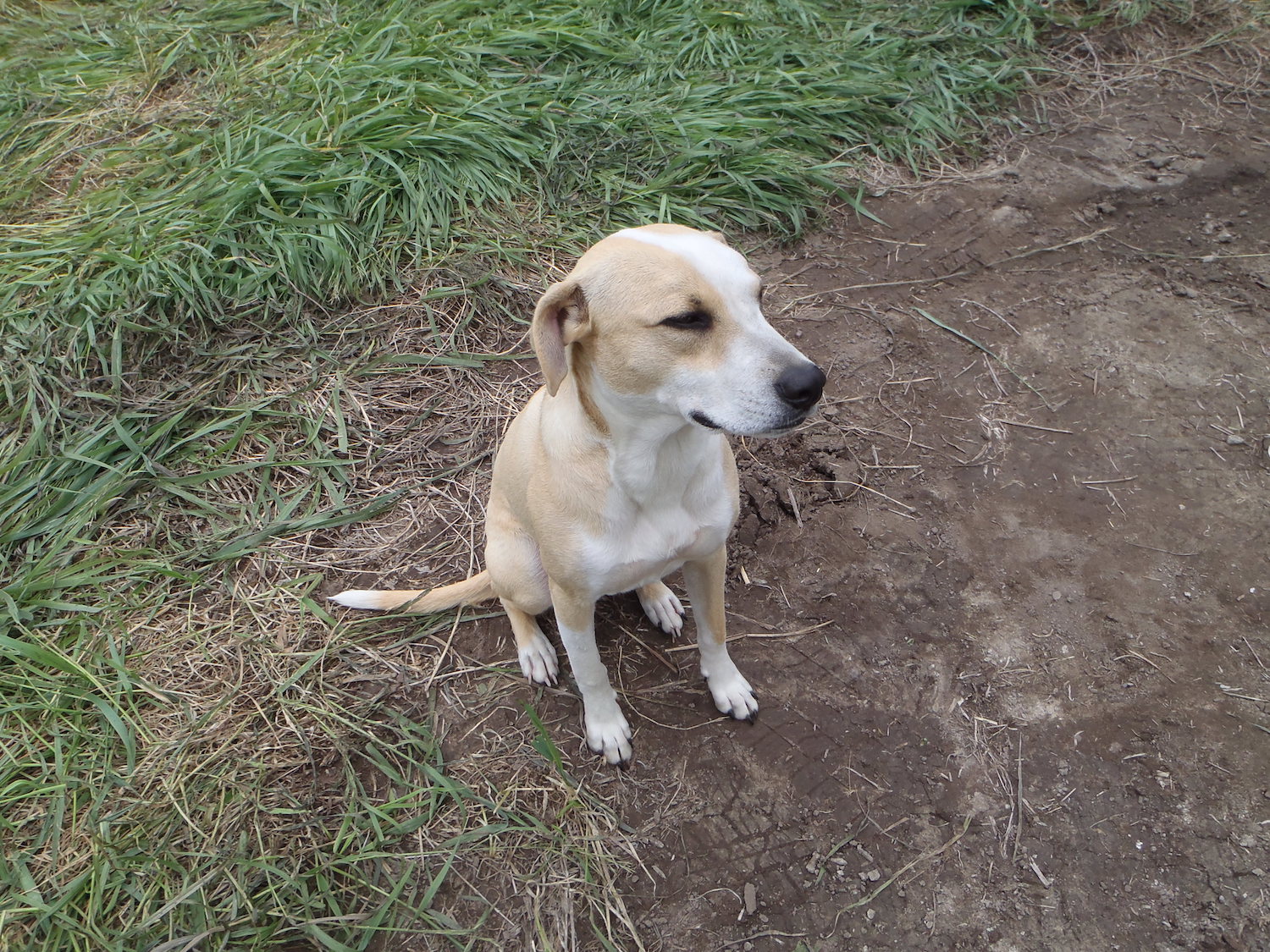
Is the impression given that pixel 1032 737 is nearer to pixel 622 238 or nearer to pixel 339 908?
pixel 622 238

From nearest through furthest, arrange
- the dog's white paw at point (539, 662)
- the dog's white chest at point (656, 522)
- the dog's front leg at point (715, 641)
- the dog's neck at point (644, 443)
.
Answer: the dog's neck at point (644, 443)
the dog's white chest at point (656, 522)
the dog's front leg at point (715, 641)
the dog's white paw at point (539, 662)

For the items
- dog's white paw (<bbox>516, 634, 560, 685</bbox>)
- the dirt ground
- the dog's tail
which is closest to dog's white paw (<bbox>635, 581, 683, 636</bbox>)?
the dirt ground

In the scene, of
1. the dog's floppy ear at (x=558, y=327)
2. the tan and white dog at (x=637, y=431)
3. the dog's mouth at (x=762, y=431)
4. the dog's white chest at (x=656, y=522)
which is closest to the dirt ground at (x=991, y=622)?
the tan and white dog at (x=637, y=431)

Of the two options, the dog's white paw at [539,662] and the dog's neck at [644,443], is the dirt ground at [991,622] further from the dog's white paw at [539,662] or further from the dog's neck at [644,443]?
the dog's neck at [644,443]

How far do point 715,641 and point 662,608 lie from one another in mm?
440

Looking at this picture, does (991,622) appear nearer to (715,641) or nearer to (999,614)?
(999,614)

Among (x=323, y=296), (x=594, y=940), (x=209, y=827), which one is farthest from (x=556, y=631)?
(x=323, y=296)

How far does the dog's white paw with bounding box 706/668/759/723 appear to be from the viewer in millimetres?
2873

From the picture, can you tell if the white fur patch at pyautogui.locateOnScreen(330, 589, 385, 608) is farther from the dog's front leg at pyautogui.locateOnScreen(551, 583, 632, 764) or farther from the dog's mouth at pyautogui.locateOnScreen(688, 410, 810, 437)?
the dog's mouth at pyautogui.locateOnScreen(688, 410, 810, 437)

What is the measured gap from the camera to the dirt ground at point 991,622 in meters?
2.49

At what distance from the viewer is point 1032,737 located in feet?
9.11

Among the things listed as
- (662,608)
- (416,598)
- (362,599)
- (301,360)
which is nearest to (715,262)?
(662,608)

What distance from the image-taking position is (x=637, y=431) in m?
2.13

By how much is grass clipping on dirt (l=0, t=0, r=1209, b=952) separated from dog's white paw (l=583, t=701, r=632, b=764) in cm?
14
